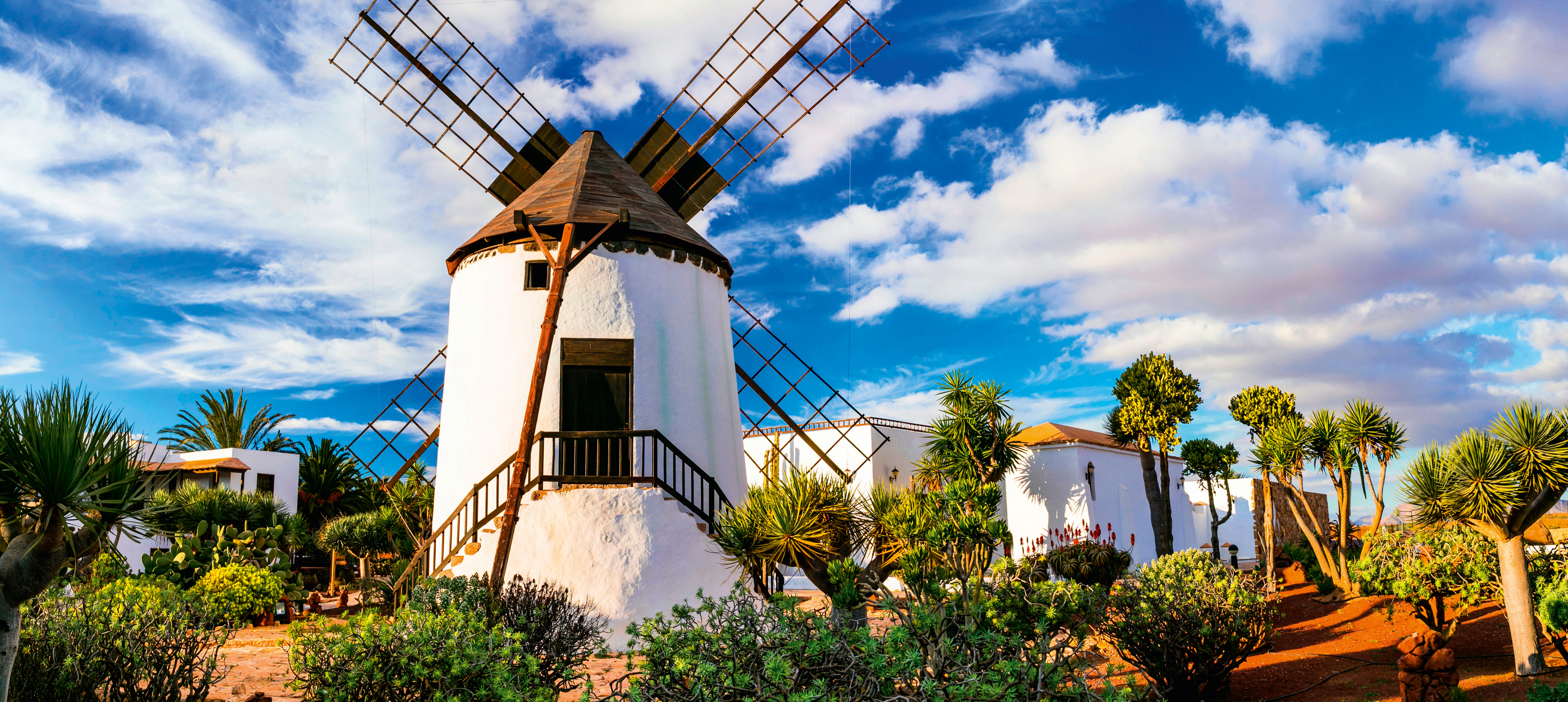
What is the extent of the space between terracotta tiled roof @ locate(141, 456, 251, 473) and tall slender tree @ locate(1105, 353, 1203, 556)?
24.9 m

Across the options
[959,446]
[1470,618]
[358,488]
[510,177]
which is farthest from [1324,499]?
[358,488]

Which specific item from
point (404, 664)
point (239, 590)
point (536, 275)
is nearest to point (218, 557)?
point (239, 590)

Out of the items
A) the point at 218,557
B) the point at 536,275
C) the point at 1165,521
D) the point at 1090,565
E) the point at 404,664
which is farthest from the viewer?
the point at 1165,521

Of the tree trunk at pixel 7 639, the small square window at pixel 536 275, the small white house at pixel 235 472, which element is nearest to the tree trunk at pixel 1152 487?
the small square window at pixel 536 275

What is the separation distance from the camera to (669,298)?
47.5 ft

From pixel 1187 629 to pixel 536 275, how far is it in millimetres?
10450

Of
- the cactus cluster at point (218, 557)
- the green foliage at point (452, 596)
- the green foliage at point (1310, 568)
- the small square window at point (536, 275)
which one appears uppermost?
the small square window at point (536, 275)

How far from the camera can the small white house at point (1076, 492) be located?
25766mm

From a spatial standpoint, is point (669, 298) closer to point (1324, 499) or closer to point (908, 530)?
point (908, 530)

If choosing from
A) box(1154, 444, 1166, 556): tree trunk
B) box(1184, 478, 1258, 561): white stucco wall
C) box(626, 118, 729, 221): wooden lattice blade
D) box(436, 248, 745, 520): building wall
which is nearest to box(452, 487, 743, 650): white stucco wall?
box(436, 248, 745, 520): building wall

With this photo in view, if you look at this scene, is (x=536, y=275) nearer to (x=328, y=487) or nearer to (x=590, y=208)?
(x=590, y=208)

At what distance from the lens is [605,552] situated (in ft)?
39.4

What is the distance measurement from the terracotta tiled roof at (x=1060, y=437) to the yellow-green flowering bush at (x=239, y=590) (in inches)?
731

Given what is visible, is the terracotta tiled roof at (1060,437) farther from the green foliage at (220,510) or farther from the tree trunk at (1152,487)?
the green foliage at (220,510)
